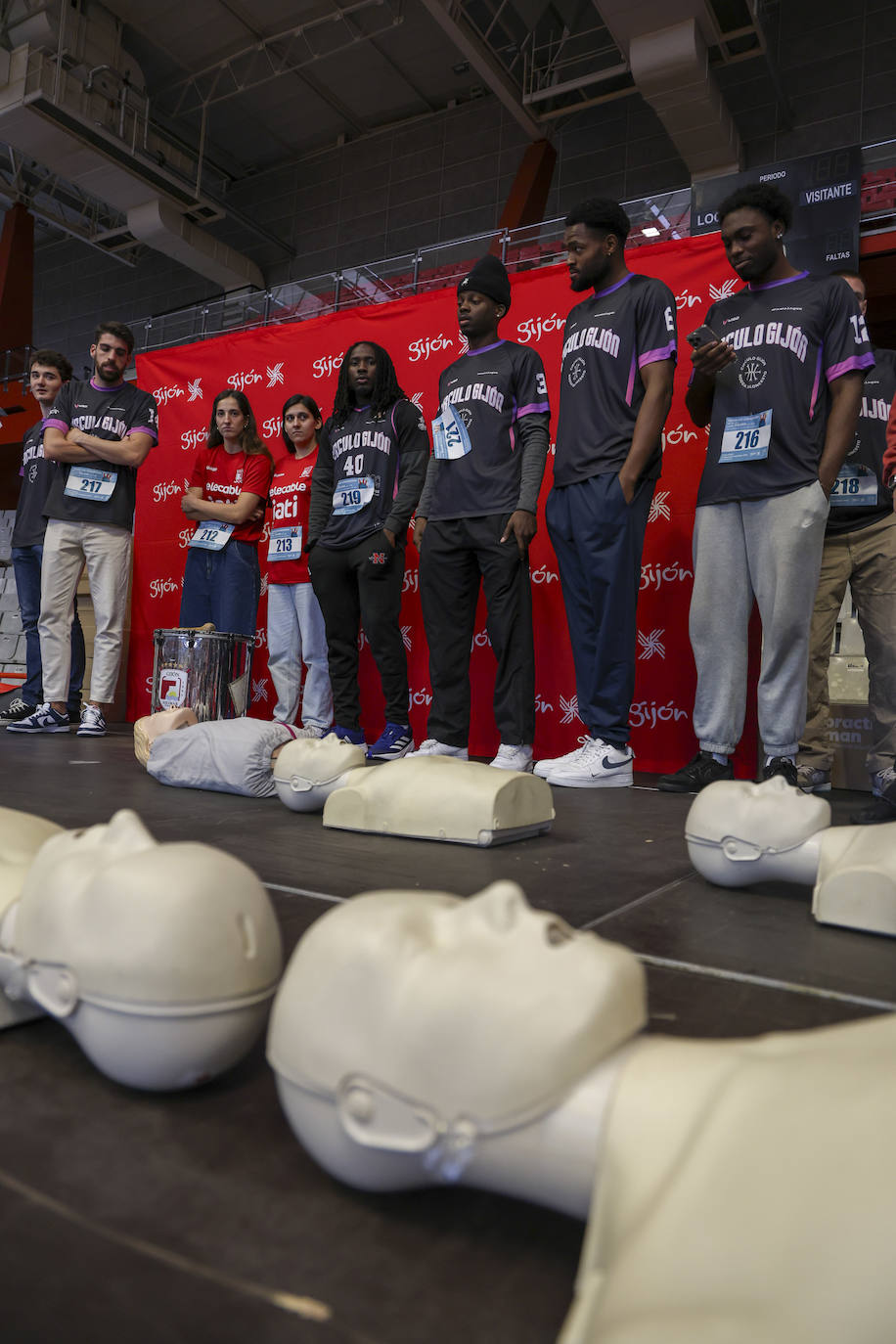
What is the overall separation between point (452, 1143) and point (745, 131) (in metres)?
9.46

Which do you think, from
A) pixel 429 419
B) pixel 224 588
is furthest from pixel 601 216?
pixel 224 588

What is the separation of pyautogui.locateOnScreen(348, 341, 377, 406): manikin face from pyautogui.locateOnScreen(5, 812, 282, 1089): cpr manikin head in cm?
301

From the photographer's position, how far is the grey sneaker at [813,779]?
2.49 m

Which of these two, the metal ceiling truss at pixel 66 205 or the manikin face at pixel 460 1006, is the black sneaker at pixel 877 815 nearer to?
the manikin face at pixel 460 1006

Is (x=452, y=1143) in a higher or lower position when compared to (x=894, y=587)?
lower

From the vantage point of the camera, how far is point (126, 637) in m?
4.71

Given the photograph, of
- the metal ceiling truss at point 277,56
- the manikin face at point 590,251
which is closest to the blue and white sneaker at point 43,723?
the manikin face at point 590,251

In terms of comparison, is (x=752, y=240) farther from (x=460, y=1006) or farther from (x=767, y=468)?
(x=460, y=1006)

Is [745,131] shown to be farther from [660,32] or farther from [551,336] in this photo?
[551,336]

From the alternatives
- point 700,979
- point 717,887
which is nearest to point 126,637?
point 717,887

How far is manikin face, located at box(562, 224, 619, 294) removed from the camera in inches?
103

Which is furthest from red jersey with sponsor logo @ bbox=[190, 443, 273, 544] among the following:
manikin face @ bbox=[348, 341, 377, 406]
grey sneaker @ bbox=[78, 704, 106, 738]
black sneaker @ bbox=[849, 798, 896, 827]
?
black sneaker @ bbox=[849, 798, 896, 827]

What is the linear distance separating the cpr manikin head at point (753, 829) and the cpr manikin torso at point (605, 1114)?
69cm

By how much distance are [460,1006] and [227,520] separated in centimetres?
354
